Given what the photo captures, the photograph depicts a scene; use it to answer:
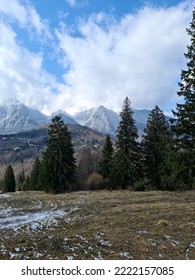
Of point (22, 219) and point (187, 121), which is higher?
point (187, 121)

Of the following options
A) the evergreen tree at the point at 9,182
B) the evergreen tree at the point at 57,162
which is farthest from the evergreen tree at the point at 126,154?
the evergreen tree at the point at 9,182

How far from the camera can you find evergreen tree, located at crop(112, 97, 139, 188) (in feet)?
132

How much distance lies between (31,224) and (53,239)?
355 cm

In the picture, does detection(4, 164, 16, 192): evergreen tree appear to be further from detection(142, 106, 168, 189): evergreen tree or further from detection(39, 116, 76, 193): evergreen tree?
detection(142, 106, 168, 189): evergreen tree

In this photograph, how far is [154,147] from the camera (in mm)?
41188

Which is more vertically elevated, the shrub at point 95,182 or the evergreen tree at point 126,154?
the evergreen tree at point 126,154

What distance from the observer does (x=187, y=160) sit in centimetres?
1888

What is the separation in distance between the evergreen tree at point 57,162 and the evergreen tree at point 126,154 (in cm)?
755

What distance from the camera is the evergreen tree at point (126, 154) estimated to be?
4031 centimetres

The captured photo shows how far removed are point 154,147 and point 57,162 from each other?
15664 millimetres

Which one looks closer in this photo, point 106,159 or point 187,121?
point 187,121

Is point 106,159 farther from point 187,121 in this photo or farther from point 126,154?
point 187,121

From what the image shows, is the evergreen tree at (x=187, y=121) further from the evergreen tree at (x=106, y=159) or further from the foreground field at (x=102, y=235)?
the evergreen tree at (x=106, y=159)

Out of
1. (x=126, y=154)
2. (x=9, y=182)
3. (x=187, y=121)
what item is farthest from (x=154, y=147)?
(x=9, y=182)
